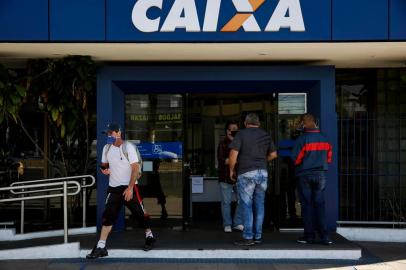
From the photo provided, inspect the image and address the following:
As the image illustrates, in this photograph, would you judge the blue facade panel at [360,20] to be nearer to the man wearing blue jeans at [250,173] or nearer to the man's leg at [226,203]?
the man wearing blue jeans at [250,173]

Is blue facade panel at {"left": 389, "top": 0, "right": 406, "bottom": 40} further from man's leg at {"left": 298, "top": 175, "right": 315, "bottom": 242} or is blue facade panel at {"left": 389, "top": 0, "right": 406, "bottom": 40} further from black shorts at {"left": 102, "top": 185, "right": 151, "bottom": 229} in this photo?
black shorts at {"left": 102, "top": 185, "right": 151, "bottom": 229}

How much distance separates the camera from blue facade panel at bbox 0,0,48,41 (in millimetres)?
7180

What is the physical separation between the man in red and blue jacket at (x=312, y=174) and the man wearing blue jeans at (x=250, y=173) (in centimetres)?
55

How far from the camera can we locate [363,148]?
9867mm

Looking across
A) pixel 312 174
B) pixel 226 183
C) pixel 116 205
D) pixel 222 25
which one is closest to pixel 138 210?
pixel 116 205

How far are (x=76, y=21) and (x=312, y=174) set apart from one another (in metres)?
3.82

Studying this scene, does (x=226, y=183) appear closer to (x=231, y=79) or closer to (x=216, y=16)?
(x=231, y=79)

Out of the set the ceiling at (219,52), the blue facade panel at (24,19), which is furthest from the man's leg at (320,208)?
the blue facade panel at (24,19)

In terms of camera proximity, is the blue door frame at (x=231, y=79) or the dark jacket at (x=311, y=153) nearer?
the dark jacket at (x=311, y=153)

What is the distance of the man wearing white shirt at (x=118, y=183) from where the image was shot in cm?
685

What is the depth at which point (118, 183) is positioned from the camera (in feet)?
22.7

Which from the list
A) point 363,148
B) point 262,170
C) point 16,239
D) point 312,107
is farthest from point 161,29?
point 363,148

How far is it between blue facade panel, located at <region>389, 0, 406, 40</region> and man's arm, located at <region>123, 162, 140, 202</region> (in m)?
3.80

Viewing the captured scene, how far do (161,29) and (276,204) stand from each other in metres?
3.46
